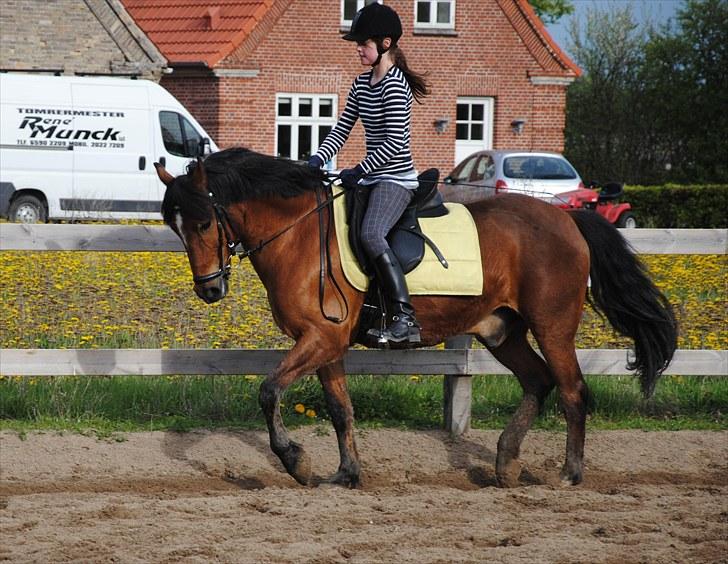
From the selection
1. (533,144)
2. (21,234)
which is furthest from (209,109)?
(21,234)

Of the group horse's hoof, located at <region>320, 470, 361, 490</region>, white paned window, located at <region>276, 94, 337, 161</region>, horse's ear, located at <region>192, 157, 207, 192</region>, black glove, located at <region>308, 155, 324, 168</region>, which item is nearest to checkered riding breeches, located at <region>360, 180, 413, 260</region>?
black glove, located at <region>308, 155, 324, 168</region>

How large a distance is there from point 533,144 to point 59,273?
2489 cm

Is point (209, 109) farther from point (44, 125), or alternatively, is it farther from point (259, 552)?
point (259, 552)

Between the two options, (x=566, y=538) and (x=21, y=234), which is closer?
(x=566, y=538)

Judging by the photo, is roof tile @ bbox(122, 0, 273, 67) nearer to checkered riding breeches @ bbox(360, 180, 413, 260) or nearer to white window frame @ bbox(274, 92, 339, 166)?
white window frame @ bbox(274, 92, 339, 166)

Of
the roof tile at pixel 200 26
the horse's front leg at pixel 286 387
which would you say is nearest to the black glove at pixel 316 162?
the horse's front leg at pixel 286 387

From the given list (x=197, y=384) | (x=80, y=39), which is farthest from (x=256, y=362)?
(x=80, y=39)

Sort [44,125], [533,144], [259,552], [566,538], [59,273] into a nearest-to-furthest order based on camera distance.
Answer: [259,552]
[566,538]
[59,273]
[44,125]
[533,144]

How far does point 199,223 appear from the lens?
23.9 ft

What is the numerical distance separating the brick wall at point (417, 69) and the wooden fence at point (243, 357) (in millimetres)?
23816

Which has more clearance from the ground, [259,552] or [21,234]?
[21,234]

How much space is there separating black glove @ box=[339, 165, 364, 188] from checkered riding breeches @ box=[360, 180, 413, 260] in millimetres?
122

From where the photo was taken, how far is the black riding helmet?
294 inches

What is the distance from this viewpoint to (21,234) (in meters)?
8.44
